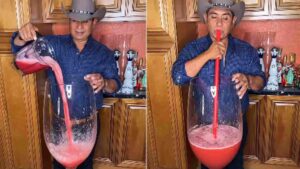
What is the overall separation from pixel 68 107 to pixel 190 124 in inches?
10.9

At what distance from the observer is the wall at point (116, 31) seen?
1076 mm

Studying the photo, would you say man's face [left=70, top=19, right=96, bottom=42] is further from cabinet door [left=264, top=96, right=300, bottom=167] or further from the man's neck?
cabinet door [left=264, top=96, right=300, bottom=167]

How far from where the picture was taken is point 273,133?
1.01 metres

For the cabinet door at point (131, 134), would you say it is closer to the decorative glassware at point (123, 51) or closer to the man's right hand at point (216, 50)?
the decorative glassware at point (123, 51)

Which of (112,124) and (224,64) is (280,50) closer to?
(224,64)

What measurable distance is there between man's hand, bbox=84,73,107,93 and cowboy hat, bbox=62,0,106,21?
0.50 feet

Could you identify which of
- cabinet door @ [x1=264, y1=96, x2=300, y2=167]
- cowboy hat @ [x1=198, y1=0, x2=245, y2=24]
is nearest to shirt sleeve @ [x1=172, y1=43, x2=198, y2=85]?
cowboy hat @ [x1=198, y1=0, x2=245, y2=24]

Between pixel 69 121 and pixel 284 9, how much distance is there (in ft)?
1.88

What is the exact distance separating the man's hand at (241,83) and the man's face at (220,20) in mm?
120

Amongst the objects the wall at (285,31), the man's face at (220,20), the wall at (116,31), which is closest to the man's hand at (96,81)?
the wall at (116,31)

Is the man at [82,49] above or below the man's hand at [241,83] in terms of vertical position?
above

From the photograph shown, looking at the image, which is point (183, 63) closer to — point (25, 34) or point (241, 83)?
point (241, 83)

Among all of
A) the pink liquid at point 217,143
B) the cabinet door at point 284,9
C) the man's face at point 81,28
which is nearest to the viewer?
the pink liquid at point 217,143

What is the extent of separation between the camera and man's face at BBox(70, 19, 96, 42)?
1.07 m
